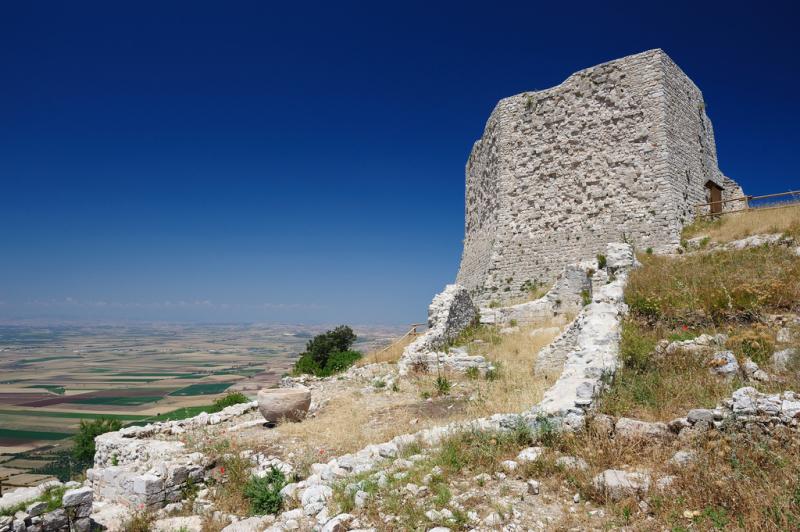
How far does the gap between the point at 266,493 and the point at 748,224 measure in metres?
16.2

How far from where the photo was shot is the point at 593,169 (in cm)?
1762

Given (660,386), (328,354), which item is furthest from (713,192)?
(328,354)

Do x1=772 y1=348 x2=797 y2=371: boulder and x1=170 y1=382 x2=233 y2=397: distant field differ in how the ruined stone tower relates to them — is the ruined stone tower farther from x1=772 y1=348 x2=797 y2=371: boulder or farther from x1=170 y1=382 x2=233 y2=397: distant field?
x1=170 y1=382 x2=233 y2=397: distant field

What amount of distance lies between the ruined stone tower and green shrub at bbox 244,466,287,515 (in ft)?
45.4

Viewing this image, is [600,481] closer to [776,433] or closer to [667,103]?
[776,433]

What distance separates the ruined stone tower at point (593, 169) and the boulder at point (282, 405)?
10794 millimetres

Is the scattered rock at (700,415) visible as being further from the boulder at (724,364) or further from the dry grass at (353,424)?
the dry grass at (353,424)

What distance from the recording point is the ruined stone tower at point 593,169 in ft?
53.6

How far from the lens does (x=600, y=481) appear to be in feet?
14.0

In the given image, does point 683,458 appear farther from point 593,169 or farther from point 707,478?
point 593,169

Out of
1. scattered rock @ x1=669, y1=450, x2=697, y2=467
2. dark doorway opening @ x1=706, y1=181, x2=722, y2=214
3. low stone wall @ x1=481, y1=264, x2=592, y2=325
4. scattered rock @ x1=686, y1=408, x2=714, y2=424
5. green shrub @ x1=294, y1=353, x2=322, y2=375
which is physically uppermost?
dark doorway opening @ x1=706, y1=181, x2=722, y2=214

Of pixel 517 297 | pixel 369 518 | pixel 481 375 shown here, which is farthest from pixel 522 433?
pixel 517 297

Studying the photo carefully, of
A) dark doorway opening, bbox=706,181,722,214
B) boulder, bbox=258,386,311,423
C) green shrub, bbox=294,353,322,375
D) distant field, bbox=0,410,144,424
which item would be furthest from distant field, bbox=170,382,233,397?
dark doorway opening, bbox=706,181,722,214

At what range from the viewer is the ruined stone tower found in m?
16.3
